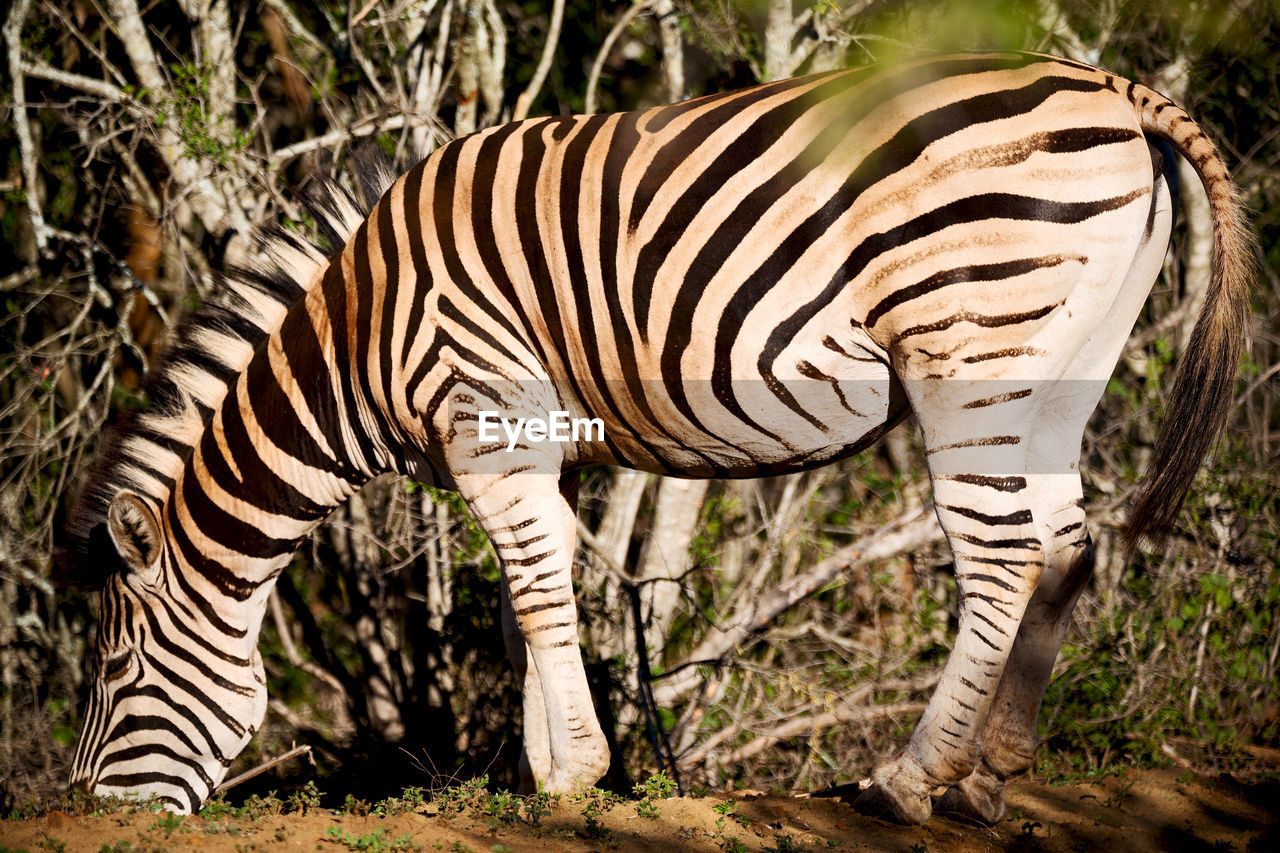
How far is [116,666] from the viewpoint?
4.13 m

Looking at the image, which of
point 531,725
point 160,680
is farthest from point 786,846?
point 160,680

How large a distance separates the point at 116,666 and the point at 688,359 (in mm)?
2649

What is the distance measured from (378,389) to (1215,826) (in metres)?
3.77

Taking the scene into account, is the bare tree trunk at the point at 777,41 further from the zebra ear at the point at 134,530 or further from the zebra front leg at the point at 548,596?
the zebra ear at the point at 134,530

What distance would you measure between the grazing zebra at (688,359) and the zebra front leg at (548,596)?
1 centimetres

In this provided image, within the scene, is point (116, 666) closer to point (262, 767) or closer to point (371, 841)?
point (262, 767)

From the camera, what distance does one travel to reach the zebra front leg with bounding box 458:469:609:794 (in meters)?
3.79

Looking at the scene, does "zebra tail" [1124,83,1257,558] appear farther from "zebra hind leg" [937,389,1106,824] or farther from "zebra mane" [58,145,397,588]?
"zebra mane" [58,145,397,588]

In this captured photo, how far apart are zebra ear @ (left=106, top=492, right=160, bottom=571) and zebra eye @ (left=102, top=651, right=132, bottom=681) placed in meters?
0.37

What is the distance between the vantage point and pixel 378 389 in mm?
3902

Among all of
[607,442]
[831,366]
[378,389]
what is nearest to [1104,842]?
[831,366]

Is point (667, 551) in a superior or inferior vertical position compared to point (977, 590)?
superior

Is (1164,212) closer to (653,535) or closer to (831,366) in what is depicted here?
(831,366)

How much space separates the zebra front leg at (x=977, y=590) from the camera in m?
3.36
